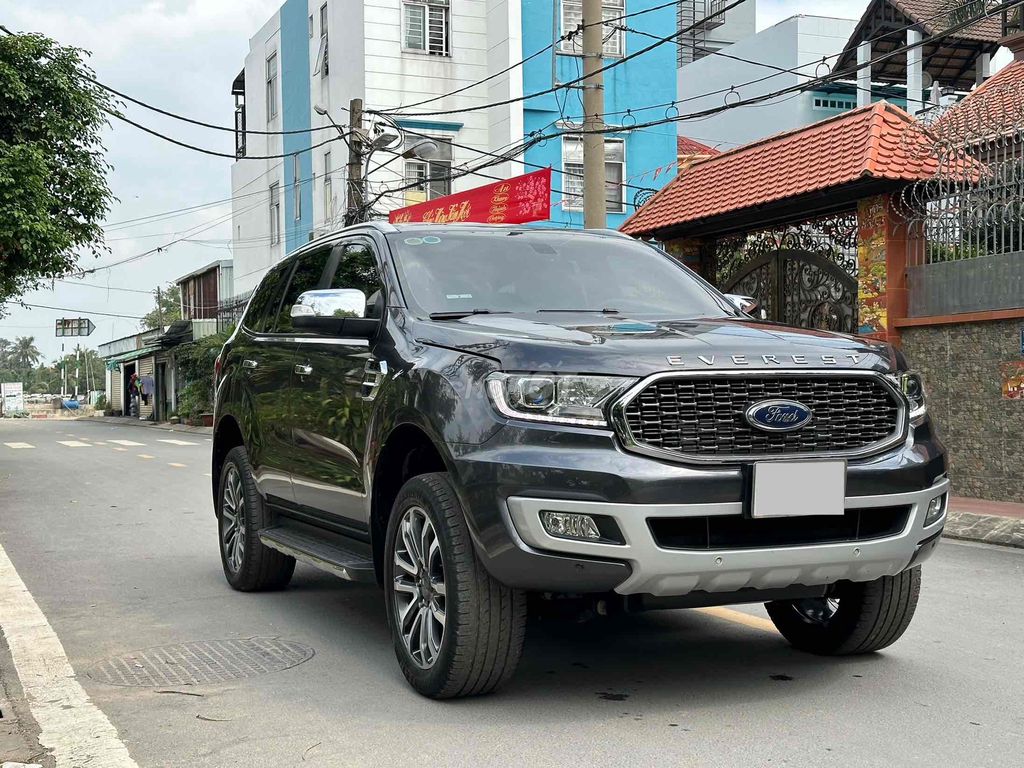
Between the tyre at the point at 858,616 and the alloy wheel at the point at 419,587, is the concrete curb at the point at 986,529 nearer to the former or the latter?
the tyre at the point at 858,616

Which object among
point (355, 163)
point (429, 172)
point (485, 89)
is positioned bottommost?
point (355, 163)

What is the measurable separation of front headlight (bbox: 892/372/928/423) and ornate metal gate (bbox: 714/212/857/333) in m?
9.05

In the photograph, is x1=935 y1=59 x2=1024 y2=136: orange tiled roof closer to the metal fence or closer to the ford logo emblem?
the metal fence

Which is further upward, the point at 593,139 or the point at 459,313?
the point at 593,139

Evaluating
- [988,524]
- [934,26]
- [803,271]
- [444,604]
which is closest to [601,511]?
[444,604]

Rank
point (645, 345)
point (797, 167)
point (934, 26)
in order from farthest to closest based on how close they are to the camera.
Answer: point (934, 26) < point (797, 167) < point (645, 345)

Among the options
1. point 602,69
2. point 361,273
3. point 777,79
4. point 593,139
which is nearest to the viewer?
point 361,273

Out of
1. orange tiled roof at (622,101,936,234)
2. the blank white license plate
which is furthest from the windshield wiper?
orange tiled roof at (622,101,936,234)

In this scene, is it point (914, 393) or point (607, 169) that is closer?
point (914, 393)

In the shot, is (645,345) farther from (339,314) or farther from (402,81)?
(402,81)

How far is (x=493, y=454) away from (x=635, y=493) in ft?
1.72

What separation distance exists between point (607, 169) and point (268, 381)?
73.1ft

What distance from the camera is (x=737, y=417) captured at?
14.5ft

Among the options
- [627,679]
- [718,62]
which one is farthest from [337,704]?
[718,62]
